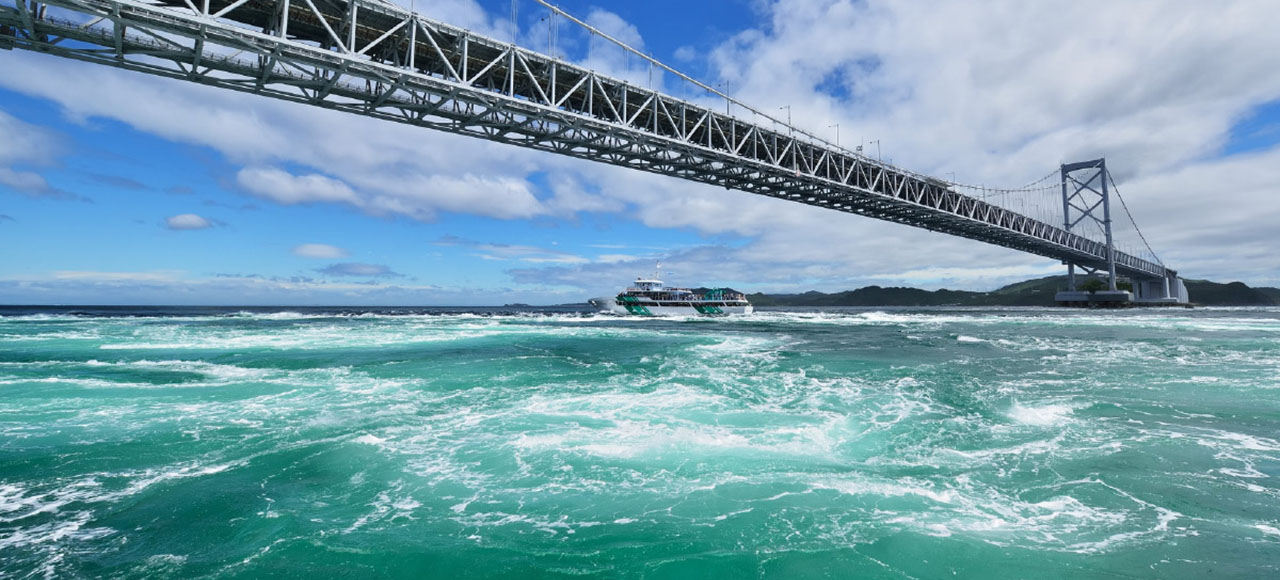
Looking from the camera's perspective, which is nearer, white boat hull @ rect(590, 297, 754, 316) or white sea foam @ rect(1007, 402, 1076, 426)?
white sea foam @ rect(1007, 402, 1076, 426)

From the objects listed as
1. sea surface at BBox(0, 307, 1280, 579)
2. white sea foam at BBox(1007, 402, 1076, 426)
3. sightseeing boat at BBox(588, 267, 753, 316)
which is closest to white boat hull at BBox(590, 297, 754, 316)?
sightseeing boat at BBox(588, 267, 753, 316)

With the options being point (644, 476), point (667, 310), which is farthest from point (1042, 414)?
point (667, 310)

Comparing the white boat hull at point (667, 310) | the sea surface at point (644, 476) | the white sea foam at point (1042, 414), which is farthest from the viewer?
the white boat hull at point (667, 310)

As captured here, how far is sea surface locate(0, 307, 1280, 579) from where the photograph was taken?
4664 mm

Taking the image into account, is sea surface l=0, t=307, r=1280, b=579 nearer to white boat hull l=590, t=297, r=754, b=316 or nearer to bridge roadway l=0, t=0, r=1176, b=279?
bridge roadway l=0, t=0, r=1176, b=279

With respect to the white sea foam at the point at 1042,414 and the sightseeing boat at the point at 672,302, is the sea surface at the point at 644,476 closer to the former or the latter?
the white sea foam at the point at 1042,414

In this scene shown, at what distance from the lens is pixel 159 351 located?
22016mm

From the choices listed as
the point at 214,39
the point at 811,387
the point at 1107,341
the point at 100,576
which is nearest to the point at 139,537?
the point at 100,576

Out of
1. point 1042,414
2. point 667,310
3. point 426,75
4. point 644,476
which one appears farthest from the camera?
point 667,310

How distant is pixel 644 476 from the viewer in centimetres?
682

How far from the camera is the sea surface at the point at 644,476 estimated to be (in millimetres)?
4664

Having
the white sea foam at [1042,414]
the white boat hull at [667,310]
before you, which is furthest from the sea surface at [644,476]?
the white boat hull at [667,310]

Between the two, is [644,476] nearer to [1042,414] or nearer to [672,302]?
[1042,414]

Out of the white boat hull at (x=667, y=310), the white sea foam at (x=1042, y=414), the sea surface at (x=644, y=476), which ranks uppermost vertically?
the white boat hull at (x=667, y=310)
